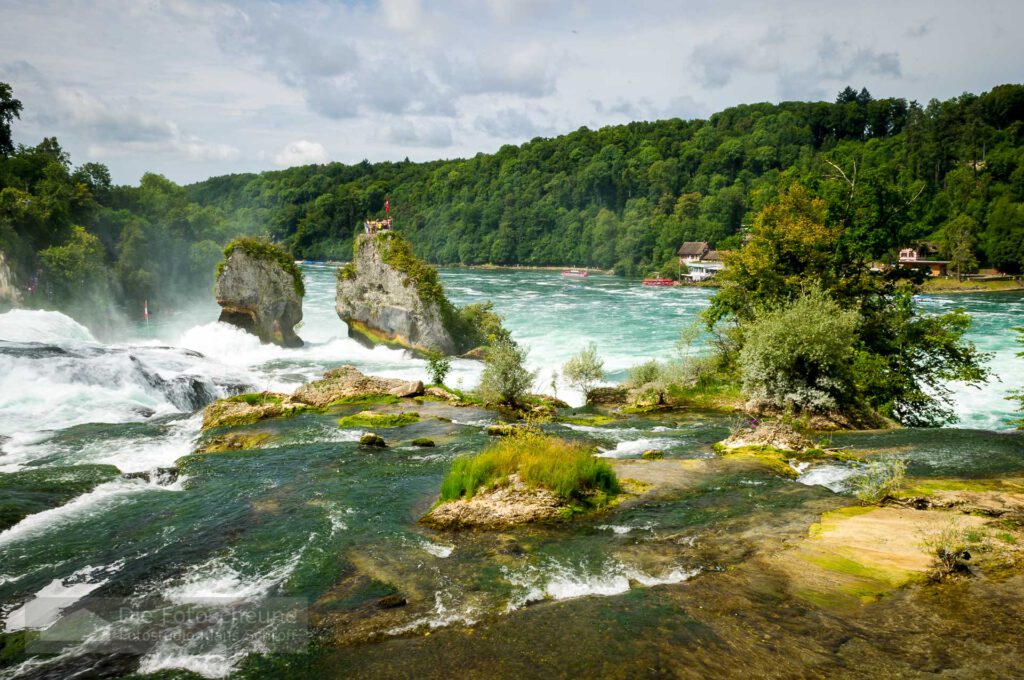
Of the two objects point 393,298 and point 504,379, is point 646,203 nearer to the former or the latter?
point 393,298

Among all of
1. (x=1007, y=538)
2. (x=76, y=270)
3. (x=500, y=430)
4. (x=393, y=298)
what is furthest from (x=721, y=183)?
(x=1007, y=538)

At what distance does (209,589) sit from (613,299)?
85165mm

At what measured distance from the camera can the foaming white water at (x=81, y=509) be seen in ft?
45.5

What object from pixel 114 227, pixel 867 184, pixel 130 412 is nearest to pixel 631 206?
pixel 114 227

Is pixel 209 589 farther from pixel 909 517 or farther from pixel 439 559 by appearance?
pixel 909 517

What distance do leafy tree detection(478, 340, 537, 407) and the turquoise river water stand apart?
3.31m

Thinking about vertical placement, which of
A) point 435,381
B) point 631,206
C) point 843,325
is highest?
point 631,206

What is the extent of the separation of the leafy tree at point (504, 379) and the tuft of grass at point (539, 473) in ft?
47.7

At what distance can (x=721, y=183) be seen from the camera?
15825 cm

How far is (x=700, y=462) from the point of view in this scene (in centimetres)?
1802

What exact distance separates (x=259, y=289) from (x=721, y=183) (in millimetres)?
136517

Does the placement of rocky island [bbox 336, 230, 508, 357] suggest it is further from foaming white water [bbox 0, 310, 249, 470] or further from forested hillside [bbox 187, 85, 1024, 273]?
forested hillside [bbox 187, 85, 1024, 273]

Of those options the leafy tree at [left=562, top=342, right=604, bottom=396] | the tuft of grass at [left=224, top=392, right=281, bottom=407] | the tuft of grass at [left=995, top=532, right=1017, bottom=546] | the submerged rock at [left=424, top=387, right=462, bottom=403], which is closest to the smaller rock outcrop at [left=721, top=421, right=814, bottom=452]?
the tuft of grass at [left=995, top=532, right=1017, bottom=546]

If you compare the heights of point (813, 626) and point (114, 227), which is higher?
point (114, 227)
